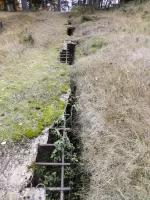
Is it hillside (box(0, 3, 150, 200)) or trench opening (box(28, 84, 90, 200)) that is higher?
hillside (box(0, 3, 150, 200))

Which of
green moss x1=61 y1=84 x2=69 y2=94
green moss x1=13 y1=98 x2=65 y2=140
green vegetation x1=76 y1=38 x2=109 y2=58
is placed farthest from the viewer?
green vegetation x1=76 y1=38 x2=109 y2=58

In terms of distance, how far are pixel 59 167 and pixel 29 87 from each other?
7.34 feet

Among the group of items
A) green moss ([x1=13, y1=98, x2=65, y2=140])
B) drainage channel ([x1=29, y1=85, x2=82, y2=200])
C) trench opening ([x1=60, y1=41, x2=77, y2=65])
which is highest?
trench opening ([x1=60, y1=41, x2=77, y2=65])

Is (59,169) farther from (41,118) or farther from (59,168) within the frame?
(41,118)

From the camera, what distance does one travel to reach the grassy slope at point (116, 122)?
6.48ft

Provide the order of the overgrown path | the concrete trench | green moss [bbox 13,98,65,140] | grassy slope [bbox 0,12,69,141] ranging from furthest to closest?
grassy slope [bbox 0,12,69,141] → green moss [bbox 13,98,65,140] → the overgrown path → the concrete trench

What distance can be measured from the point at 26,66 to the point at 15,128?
2.80m

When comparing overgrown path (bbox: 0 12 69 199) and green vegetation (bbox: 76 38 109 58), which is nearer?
overgrown path (bbox: 0 12 69 199)

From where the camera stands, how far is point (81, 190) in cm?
223

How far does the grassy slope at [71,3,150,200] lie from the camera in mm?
1977

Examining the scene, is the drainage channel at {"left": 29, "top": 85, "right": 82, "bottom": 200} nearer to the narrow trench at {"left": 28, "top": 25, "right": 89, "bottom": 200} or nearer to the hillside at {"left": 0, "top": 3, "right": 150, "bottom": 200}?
the narrow trench at {"left": 28, "top": 25, "right": 89, "bottom": 200}

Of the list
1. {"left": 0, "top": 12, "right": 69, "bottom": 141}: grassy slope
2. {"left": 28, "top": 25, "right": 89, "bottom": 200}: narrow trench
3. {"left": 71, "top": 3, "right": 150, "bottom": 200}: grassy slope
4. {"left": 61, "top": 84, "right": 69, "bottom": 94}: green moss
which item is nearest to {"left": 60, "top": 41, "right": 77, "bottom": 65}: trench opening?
{"left": 0, "top": 12, "right": 69, "bottom": 141}: grassy slope

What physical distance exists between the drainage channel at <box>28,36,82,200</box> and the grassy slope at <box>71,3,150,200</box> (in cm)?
21

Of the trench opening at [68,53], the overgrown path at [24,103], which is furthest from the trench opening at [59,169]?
the trench opening at [68,53]
